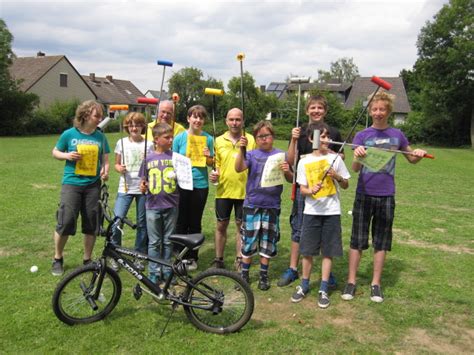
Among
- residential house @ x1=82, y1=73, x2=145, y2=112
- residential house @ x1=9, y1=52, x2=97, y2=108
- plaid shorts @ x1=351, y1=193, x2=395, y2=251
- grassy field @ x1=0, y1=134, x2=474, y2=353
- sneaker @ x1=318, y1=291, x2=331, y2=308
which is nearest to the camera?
grassy field @ x1=0, y1=134, x2=474, y2=353

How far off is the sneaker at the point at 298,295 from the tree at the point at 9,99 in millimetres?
34033

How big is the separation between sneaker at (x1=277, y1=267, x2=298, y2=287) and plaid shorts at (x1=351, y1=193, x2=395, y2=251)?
2.66ft

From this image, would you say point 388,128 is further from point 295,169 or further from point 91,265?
point 91,265

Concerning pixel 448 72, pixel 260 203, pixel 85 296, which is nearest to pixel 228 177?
pixel 260 203

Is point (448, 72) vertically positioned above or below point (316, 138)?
above

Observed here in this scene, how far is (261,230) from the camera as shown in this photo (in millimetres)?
4535

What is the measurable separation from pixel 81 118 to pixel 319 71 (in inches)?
3325

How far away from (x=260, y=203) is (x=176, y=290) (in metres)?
1.30

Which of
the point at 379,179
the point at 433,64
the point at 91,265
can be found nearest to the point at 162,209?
the point at 91,265

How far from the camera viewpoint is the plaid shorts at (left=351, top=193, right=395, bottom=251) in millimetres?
4305

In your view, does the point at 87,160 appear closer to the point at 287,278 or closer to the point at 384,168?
the point at 287,278

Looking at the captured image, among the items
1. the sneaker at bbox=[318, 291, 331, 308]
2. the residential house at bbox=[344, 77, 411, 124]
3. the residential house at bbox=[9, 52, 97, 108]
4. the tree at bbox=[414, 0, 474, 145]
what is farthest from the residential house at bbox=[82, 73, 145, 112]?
the sneaker at bbox=[318, 291, 331, 308]

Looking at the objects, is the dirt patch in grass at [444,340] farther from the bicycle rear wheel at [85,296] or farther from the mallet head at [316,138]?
the bicycle rear wheel at [85,296]

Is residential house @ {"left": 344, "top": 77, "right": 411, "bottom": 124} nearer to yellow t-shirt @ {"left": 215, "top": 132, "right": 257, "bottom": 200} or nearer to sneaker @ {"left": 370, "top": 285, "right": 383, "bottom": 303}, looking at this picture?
yellow t-shirt @ {"left": 215, "top": 132, "right": 257, "bottom": 200}
